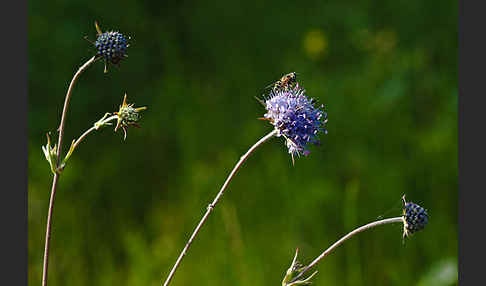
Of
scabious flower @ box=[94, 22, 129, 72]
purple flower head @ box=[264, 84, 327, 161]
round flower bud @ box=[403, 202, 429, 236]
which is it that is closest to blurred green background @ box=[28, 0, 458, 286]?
purple flower head @ box=[264, 84, 327, 161]

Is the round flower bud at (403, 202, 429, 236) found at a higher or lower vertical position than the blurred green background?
lower

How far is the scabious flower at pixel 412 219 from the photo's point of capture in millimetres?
Result: 2844

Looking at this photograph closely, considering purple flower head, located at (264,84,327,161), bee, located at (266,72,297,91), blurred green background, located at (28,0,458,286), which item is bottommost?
purple flower head, located at (264,84,327,161)

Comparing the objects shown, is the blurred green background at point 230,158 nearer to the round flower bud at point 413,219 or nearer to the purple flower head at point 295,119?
the purple flower head at point 295,119

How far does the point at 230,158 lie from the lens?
20.7ft

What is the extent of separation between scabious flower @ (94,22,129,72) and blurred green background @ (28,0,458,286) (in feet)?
7.87

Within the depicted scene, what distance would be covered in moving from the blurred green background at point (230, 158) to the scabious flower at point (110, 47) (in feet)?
7.87

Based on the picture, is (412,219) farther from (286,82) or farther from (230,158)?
(230,158)

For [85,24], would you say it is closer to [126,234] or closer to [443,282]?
[126,234]

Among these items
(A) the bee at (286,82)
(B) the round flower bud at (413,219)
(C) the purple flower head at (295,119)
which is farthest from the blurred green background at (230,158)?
(B) the round flower bud at (413,219)

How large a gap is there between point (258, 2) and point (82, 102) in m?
3.41

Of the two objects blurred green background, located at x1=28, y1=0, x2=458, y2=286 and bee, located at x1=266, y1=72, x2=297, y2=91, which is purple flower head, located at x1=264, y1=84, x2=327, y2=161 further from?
blurred green background, located at x1=28, y1=0, x2=458, y2=286

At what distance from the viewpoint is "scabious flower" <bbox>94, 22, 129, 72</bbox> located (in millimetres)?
2791

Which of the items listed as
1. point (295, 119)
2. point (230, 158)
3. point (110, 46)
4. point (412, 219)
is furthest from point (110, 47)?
point (230, 158)
